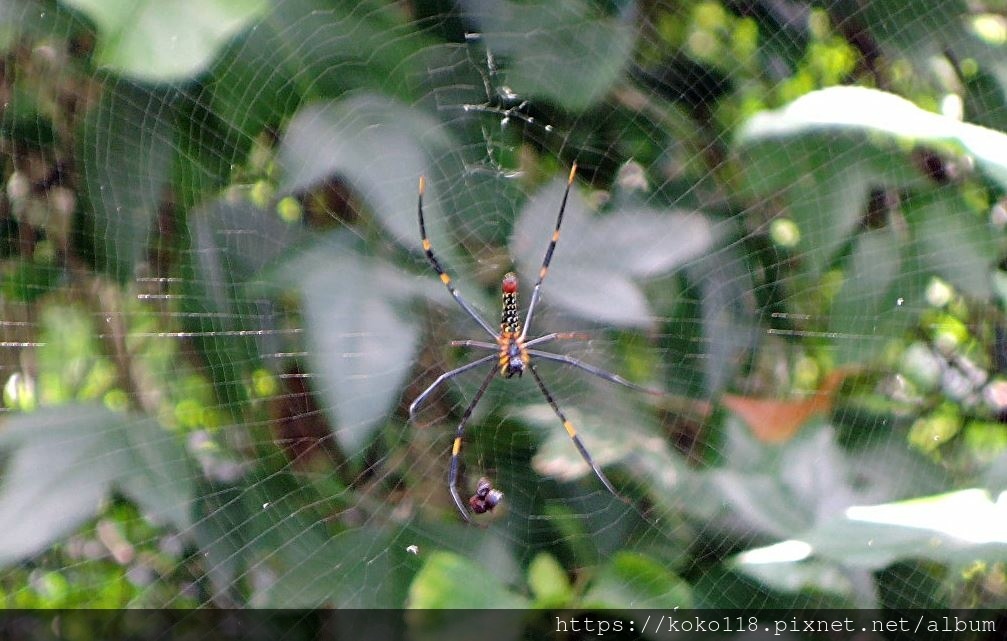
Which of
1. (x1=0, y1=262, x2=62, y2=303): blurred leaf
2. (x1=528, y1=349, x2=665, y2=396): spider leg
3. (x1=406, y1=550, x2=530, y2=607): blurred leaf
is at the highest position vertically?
(x1=528, y1=349, x2=665, y2=396): spider leg

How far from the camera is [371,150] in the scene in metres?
1.02

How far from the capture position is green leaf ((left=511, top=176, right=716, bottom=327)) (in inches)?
43.3

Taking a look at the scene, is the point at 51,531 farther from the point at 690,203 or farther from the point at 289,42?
the point at 690,203

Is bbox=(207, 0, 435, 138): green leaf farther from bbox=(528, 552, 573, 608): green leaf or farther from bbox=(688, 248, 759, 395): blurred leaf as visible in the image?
bbox=(528, 552, 573, 608): green leaf

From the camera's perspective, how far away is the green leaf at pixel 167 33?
2.58 ft

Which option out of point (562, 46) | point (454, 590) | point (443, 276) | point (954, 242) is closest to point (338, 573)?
point (454, 590)

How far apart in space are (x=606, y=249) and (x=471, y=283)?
25 cm

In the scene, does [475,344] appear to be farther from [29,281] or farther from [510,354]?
[29,281]

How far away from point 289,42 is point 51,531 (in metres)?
0.58

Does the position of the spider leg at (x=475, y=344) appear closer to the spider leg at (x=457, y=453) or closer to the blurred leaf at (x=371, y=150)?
the spider leg at (x=457, y=453)

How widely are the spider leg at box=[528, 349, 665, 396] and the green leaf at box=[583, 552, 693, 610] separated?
29 cm

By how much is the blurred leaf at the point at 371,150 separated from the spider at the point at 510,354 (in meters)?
0.03

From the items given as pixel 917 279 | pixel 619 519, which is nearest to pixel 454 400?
pixel 619 519

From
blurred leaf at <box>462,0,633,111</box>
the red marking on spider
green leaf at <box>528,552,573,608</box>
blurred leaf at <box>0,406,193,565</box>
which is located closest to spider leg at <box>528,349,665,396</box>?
the red marking on spider
